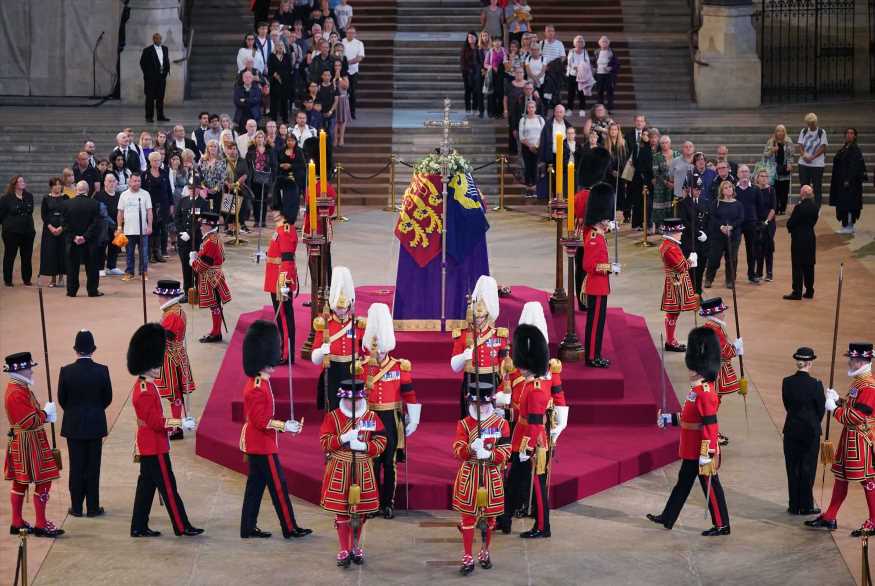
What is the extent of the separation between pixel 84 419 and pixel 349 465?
2470 millimetres

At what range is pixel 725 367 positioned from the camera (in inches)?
571

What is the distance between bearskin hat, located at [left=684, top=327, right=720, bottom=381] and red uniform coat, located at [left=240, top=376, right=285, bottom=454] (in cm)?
336

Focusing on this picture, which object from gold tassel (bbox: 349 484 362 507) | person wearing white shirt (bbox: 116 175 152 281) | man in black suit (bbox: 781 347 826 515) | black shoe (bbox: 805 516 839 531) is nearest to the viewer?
gold tassel (bbox: 349 484 362 507)

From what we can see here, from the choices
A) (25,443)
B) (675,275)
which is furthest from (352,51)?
(25,443)

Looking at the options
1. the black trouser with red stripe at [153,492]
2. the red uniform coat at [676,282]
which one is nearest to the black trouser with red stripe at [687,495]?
the black trouser with red stripe at [153,492]

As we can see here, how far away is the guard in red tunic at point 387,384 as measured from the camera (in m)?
12.8

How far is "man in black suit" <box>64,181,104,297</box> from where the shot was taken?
20.3m

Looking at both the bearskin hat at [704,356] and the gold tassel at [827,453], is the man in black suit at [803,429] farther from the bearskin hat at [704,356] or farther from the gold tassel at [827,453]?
the bearskin hat at [704,356]

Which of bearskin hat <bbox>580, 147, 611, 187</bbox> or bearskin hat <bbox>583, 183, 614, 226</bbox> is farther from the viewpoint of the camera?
bearskin hat <bbox>580, 147, 611, 187</bbox>

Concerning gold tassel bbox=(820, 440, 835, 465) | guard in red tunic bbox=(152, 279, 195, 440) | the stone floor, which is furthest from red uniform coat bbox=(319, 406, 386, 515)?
gold tassel bbox=(820, 440, 835, 465)

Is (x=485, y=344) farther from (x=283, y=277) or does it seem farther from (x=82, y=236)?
(x=82, y=236)

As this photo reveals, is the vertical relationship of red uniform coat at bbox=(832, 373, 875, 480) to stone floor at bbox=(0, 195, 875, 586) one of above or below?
above

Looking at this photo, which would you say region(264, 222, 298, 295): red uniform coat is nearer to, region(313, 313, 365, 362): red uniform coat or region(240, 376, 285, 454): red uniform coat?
region(313, 313, 365, 362): red uniform coat

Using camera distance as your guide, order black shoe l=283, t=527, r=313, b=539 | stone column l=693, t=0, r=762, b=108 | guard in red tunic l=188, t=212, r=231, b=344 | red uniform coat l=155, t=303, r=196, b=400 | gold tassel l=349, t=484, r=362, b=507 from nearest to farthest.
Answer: gold tassel l=349, t=484, r=362, b=507 < black shoe l=283, t=527, r=313, b=539 < red uniform coat l=155, t=303, r=196, b=400 < guard in red tunic l=188, t=212, r=231, b=344 < stone column l=693, t=0, r=762, b=108
